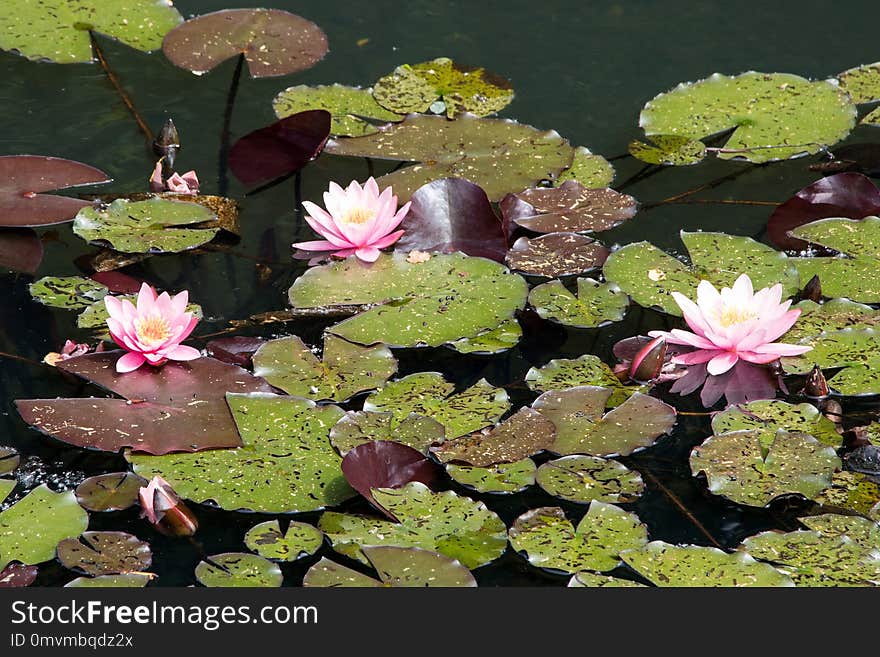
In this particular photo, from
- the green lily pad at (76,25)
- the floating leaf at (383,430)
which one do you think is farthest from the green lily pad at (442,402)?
the green lily pad at (76,25)

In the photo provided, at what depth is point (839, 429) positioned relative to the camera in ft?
8.61

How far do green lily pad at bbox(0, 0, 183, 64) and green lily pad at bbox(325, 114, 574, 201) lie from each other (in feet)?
3.36

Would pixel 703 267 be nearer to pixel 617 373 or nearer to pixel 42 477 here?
pixel 617 373

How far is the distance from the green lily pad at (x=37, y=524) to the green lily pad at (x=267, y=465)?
17cm

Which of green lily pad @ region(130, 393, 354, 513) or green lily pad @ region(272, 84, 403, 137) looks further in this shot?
green lily pad @ region(272, 84, 403, 137)

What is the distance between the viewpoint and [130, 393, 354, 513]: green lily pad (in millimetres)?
2367

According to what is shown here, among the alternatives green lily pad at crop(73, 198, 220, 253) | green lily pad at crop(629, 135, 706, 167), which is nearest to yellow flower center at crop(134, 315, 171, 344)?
green lily pad at crop(73, 198, 220, 253)

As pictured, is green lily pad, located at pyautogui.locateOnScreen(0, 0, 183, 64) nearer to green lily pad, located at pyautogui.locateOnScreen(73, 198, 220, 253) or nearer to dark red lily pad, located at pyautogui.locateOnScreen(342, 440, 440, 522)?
green lily pad, located at pyautogui.locateOnScreen(73, 198, 220, 253)

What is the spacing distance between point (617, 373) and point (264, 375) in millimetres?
911

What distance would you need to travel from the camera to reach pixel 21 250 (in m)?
3.21

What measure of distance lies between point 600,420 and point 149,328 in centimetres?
116

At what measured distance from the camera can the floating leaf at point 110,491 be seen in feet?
7.82

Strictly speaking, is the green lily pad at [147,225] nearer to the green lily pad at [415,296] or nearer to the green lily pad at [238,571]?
the green lily pad at [415,296]

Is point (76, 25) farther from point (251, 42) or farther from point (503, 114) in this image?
point (503, 114)
